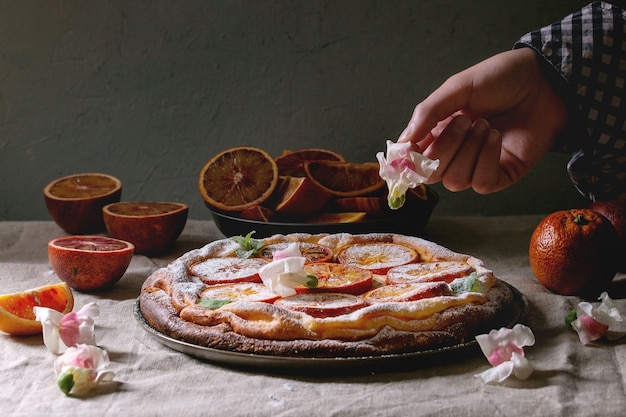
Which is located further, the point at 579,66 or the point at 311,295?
the point at 579,66

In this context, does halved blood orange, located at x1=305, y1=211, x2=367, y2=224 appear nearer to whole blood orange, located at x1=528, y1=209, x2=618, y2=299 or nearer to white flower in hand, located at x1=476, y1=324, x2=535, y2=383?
whole blood orange, located at x1=528, y1=209, x2=618, y2=299

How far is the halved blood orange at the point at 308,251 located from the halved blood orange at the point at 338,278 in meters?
0.08

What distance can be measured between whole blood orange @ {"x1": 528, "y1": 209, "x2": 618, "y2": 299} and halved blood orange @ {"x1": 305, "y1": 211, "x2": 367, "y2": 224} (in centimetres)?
61

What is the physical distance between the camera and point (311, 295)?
1824 mm

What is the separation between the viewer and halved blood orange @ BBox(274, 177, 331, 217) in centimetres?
259

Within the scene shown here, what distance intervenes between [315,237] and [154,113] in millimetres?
1325

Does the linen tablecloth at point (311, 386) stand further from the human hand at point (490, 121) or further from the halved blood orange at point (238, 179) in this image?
the halved blood orange at point (238, 179)

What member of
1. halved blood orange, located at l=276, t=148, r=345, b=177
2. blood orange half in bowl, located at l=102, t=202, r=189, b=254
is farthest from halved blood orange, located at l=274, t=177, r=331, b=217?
blood orange half in bowl, located at l=102, t=202, r=189, b=254

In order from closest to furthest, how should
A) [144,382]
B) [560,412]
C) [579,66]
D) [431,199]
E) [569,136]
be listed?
[560,412], [144,382], [579,66], [569,136], [431,199]

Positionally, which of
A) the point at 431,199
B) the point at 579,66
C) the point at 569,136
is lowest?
the point at 431,199

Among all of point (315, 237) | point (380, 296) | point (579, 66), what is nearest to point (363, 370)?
point (380, 296)

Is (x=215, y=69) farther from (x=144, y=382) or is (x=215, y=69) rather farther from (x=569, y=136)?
(x=144, y=382)

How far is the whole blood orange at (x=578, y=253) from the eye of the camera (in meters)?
2.08

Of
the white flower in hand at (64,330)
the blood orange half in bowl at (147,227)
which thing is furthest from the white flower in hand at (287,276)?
the blood orange half in bowl at (147,227)
